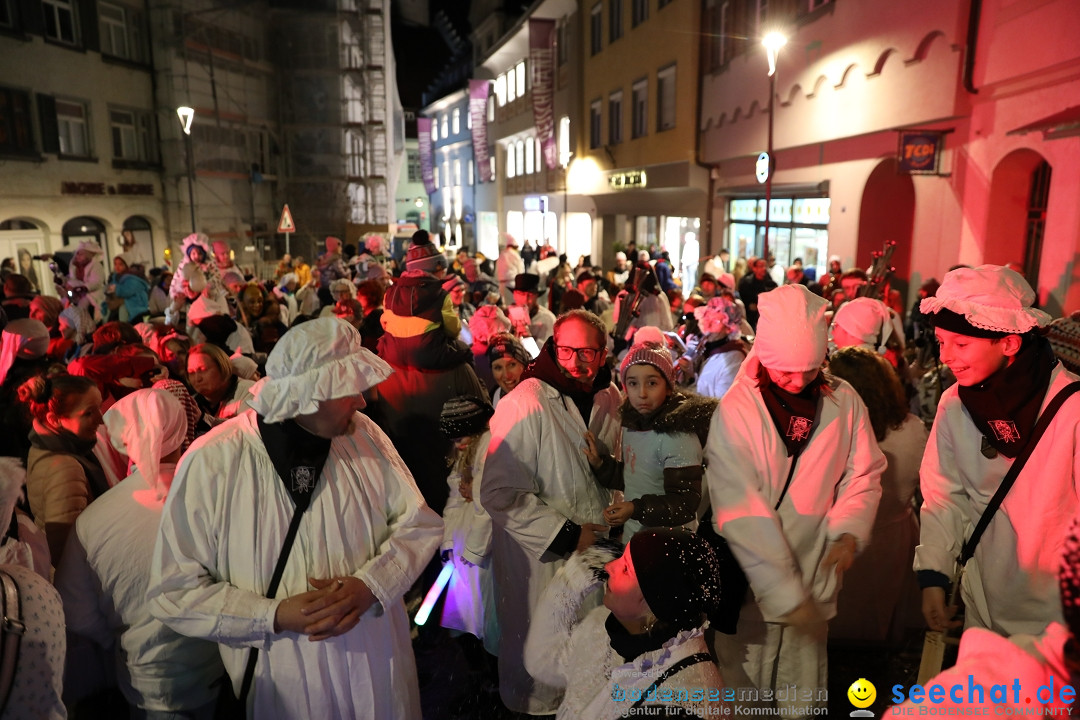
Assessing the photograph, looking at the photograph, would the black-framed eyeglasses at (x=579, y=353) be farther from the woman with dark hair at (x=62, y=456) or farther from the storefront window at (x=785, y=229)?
the storefront window at (x=785, y=229)

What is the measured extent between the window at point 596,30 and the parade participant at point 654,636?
25803mm

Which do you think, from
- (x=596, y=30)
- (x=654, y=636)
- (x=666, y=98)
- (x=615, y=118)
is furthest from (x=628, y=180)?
(x=654, y=636)

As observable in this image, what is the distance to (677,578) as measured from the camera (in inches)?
75.7

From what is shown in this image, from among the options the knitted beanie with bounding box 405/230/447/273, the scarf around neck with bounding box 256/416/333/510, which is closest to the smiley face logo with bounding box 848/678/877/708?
the scarf around neck with bounding box 256/416/333/510

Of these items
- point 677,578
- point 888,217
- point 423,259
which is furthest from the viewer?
point 888,217

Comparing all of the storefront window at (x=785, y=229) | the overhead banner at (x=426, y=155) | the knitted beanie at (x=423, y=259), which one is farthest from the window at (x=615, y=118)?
the overhead banner at (x=426, y=155)

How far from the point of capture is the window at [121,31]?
2136cm

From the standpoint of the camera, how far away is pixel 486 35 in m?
40.1

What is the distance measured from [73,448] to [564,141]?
2726cm

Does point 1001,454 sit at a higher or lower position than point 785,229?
lower

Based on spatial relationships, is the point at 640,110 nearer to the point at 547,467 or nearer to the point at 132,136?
the point at 132,136

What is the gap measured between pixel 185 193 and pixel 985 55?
23.5m

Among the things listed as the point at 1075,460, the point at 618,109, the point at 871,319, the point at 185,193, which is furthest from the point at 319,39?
the point at 1075,460

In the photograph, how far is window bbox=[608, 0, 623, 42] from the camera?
76.8 ft
